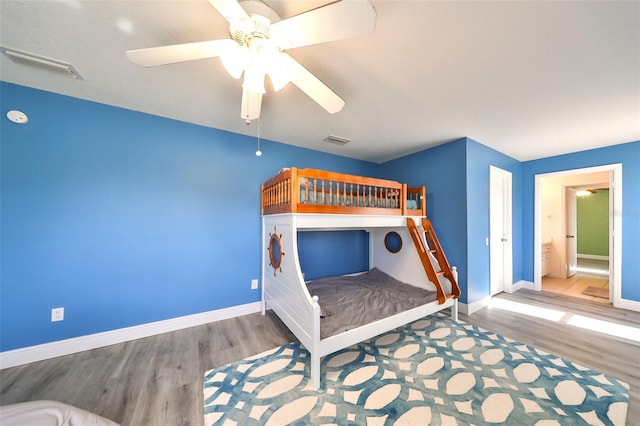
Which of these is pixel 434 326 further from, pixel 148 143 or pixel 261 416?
pixel 148 143

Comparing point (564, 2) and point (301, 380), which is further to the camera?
point (301, 380)

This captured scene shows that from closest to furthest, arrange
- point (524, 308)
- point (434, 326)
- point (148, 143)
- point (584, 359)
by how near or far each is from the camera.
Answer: point (584, 359)
point (148, 143)
point (434, 326)
point (524, 308)

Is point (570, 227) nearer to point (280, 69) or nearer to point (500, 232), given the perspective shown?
point (500, 232)

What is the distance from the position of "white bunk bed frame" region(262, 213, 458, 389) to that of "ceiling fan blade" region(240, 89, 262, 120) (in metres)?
0.89

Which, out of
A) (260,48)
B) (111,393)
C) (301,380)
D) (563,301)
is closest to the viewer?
(260,48)

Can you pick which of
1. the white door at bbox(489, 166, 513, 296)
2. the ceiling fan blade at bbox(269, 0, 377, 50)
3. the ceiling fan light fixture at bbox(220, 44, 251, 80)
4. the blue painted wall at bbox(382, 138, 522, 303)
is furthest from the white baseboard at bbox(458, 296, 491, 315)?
the ceiling fan light fixture at bbox(220, 44, 251, 80)

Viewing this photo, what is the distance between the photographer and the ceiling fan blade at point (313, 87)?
1229 mm

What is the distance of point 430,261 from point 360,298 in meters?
0.93

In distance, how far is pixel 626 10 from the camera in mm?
1174

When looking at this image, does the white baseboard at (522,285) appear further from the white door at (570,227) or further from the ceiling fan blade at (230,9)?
the ceiling fan blade at (230,9)

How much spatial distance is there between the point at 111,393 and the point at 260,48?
2.54m

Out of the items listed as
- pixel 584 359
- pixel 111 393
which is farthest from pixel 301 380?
pixel 584 359

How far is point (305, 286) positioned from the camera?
1.76 m

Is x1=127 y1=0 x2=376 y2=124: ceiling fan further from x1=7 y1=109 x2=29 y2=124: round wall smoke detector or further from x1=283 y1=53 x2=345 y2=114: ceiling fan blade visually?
x1=7 y1=109 x2=29 y2=124: round wall smoke detector
